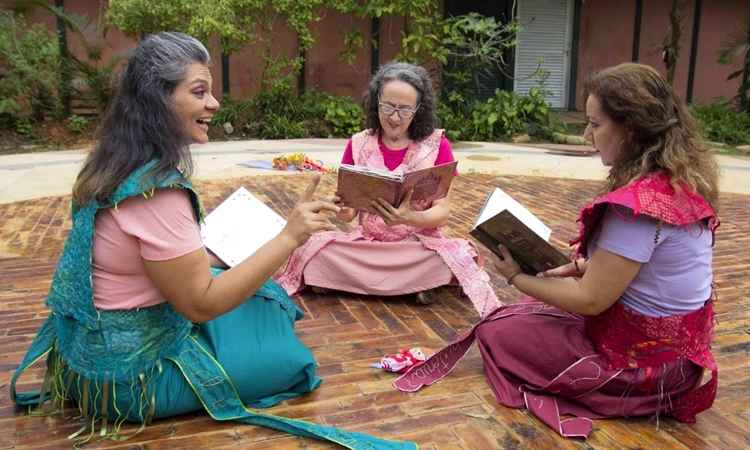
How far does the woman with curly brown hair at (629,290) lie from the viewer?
2.17 metres

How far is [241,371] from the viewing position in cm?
234

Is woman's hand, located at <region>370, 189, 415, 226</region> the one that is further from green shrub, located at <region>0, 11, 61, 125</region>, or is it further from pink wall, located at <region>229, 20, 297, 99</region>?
pink wall, located at <region>229, 20, 297, 99</region>

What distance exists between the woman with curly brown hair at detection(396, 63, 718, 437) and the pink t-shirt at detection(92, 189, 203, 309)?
1.13 meters

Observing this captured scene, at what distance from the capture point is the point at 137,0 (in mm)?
9430

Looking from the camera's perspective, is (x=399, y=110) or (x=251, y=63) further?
(x=251, y=63)

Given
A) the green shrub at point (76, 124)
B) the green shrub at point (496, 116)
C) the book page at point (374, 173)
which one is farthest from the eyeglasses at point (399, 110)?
the green shrub at point (76, 124)

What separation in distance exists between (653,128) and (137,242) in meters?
1.57

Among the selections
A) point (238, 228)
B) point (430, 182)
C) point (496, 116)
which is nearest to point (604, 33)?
point (496, 116)

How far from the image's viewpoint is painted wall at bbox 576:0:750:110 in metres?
14.0

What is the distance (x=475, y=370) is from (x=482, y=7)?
1119 cm

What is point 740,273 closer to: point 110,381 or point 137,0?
point 110,381

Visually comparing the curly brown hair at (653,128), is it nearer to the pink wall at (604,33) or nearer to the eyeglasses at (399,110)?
the eyeglasses at (399,110)


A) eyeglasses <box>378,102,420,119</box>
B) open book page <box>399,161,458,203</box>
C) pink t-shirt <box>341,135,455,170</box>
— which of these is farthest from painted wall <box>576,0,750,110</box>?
open book page <box>399,161,458,203</box>

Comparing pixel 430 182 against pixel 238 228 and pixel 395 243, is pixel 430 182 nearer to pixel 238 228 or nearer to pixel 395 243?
pixel 395 243
